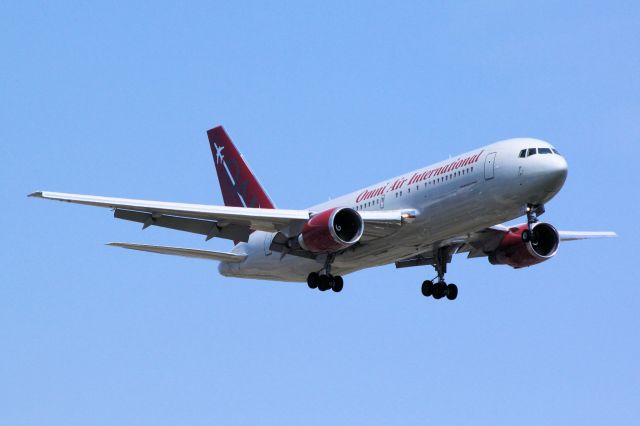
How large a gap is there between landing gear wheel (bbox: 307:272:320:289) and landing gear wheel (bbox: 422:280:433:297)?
198 inches

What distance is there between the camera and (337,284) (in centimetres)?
4619

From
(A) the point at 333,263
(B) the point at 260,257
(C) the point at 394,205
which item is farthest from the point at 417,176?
(B) the point at 260,257

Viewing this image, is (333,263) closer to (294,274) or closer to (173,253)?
(294,274)

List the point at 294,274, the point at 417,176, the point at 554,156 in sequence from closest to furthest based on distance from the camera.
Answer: the point at 554,156 → the point at 417,176 → the point at 294,274

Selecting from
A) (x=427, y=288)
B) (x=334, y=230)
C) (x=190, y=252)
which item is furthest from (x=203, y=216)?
(x=427, y=288)

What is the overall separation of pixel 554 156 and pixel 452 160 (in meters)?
3.86

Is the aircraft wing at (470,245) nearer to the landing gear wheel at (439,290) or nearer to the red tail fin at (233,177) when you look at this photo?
the landing gear wheel at (439,290)

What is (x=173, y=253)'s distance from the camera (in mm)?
46625

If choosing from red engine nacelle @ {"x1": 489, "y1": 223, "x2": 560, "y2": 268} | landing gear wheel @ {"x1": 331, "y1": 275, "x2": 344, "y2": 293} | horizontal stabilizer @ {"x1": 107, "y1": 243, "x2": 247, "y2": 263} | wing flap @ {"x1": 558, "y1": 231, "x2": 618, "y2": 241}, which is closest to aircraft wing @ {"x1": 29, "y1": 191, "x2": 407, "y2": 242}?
horizontal stabilizer @ {"x1": 107, "y1": 243, "x2": 247, "y2": 263}

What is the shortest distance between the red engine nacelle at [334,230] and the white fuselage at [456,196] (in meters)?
1.44

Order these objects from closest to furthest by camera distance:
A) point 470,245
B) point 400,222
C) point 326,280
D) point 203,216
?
point 400,222
point 203,216
point 326,280
point 470,245

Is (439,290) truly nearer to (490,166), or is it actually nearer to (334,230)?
(334,230)

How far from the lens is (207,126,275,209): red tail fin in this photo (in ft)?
174

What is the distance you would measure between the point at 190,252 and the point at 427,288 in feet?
31.2
